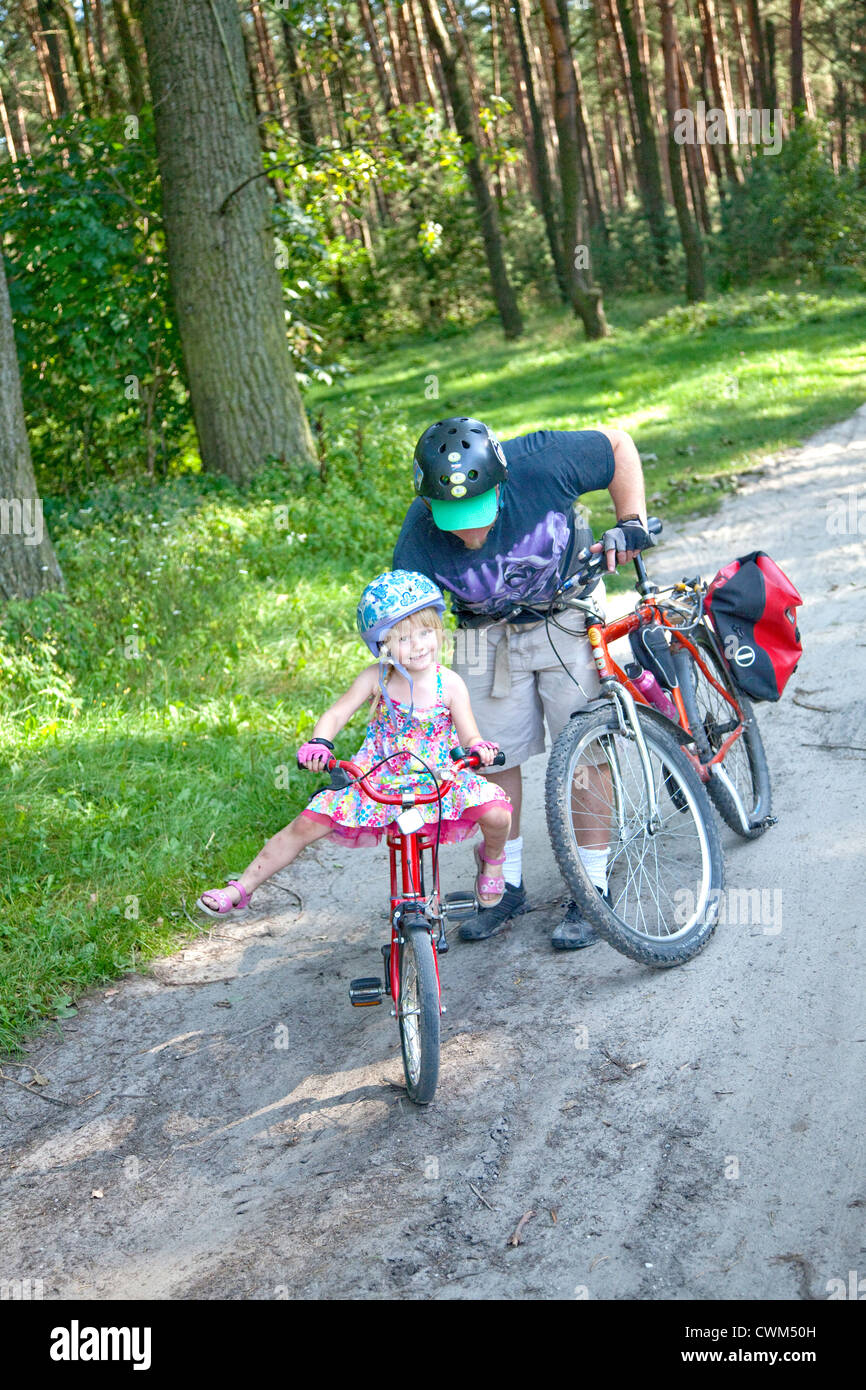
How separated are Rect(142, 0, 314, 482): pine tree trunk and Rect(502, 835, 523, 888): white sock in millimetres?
6959

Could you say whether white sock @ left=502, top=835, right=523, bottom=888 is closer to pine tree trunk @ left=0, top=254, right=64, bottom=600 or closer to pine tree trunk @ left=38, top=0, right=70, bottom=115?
pine tree trunk @ left=0, top=254, right=64, bottom=600

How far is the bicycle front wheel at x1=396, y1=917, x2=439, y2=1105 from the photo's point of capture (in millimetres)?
3516

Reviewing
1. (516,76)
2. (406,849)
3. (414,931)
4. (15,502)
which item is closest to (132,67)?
(15,502)

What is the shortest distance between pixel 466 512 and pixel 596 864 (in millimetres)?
1381

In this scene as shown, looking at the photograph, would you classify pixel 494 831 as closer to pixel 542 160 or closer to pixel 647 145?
pixel 647 145

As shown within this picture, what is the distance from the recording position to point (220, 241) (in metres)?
10.6

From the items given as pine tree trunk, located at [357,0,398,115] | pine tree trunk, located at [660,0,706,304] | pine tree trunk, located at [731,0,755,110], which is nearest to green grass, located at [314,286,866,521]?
pine tree trunk, located at [660,0,706,304]

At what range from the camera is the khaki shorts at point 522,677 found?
452 centimetres

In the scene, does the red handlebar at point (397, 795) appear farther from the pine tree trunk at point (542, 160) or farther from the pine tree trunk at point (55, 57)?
the pine tree trunk at point (542, 160)

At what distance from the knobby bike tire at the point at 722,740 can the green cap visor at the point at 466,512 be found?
1076 millimetres

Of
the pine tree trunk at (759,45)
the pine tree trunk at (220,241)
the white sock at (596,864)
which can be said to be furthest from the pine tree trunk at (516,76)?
the white sock at (596,864)

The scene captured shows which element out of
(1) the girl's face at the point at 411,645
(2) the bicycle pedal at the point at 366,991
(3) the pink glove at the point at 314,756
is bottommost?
(2) the bicycle pedal at the point at 366,991
